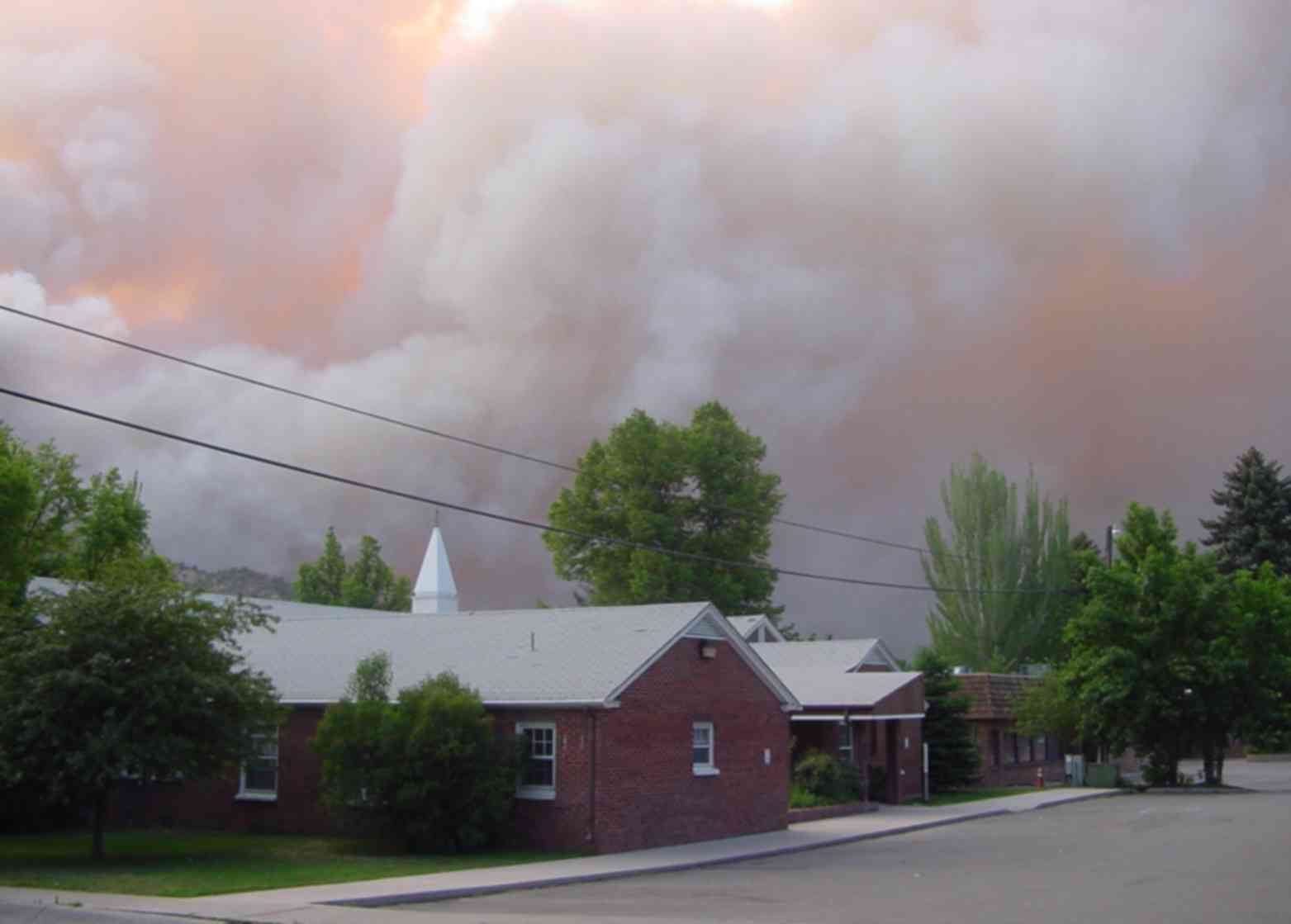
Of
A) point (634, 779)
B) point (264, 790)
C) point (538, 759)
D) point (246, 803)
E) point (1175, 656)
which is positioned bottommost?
point (246, 803)

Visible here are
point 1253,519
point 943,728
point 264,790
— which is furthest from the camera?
Result: point 1253,519

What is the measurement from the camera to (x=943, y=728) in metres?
48.0

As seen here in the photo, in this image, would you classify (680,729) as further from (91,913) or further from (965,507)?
(965,507)

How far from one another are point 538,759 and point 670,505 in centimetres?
4128

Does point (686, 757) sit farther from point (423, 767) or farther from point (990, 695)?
point (990, 695)

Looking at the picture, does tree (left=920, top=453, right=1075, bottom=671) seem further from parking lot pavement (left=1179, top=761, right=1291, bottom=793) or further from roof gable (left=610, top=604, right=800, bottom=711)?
roof gable (left=610, top=604, right=800, bottom=711)

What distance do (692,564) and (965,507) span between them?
19804 millimetres

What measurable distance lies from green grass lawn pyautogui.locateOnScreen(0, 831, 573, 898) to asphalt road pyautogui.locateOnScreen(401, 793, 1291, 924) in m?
3.47

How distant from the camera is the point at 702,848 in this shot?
95.7 ft

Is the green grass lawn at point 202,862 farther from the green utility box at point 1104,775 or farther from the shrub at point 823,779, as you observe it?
the green utility box at point 1104,775

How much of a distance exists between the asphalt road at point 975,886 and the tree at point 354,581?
202 ft

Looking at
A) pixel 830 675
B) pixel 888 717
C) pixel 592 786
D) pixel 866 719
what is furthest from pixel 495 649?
pixel 830 675

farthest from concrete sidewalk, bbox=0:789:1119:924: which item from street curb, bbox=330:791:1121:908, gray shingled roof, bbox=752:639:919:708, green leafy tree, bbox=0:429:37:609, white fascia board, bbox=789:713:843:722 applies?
green leafy tree, bbox=0:429:37:609

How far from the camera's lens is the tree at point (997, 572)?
3066 inches
